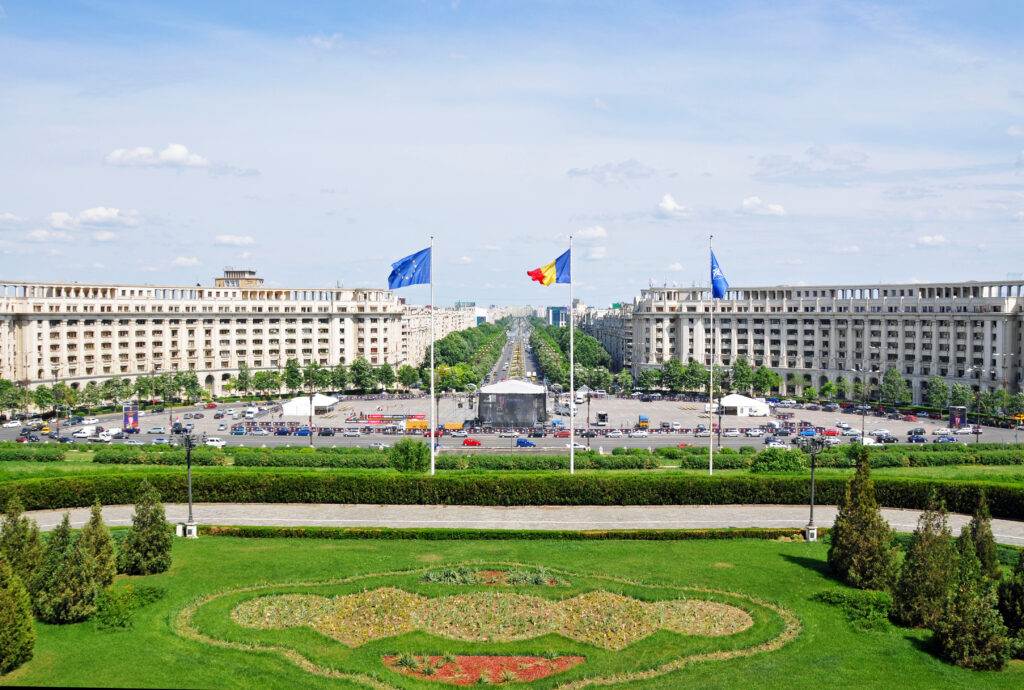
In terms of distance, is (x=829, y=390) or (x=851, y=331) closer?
(x=829, y=390)

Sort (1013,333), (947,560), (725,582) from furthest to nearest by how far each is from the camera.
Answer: (1013,333) → (725,582) → (947,560)

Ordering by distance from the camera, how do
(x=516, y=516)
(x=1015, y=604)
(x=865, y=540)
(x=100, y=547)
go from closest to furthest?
1. (x=1015, y=604)
2. (x=100, y=547)
3. (x=865, y=540)
4. (x=516, y=516)

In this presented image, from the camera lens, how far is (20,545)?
74.5 ft

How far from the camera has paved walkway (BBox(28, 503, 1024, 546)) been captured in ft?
112

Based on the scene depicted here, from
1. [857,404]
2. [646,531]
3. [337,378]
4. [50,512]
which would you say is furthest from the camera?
[337,378]

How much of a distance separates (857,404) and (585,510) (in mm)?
70748

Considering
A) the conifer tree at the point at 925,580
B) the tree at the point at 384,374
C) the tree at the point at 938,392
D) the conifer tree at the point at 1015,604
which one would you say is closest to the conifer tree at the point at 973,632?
the conifer tree at the point at 1015,604

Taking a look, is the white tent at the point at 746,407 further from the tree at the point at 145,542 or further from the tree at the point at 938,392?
the tree at the point at 145,542

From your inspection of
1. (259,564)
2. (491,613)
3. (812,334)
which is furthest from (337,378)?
(491,613)

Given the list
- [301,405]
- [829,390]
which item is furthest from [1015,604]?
[829,390]

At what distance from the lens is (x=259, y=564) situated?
2766cm

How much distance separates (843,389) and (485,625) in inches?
3399

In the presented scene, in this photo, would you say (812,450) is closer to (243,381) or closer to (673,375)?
(673,375)

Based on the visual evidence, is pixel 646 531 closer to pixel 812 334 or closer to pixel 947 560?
pixel 947 560
